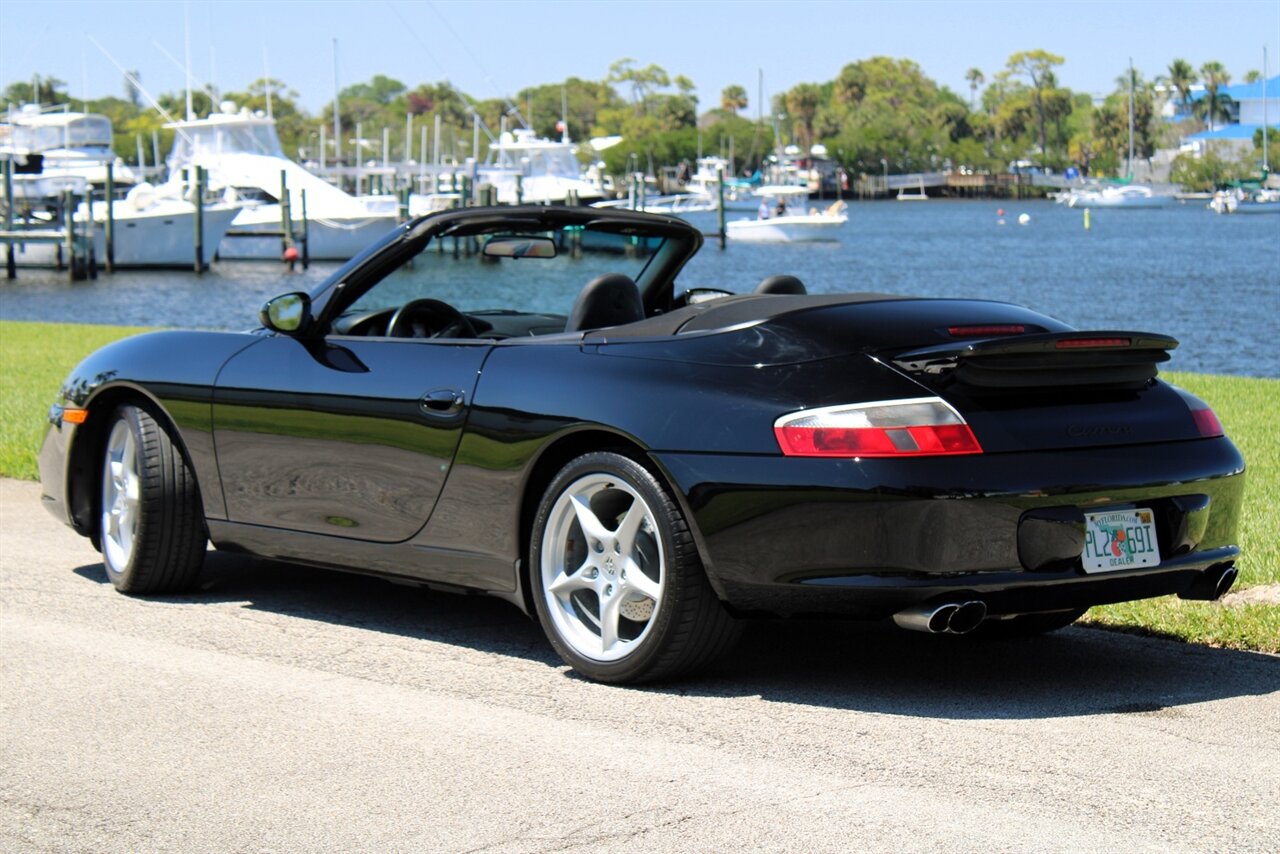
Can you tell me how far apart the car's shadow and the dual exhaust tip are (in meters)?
0.27

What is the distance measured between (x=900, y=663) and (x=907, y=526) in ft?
3.27

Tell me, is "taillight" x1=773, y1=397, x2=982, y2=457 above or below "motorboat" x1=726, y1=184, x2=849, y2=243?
below

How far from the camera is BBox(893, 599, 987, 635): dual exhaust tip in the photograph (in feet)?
15.4

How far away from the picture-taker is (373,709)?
4945 millimetres

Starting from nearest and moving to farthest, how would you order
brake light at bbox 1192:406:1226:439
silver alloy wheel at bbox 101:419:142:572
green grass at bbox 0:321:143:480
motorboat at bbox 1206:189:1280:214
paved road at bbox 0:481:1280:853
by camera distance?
paved road at bbox 0:481:1280:853
brake light at bbox 1192:406:1226:439
silver alloy wheel at bbox 101:419:142:572
green grass at bbox 0:321:143:480
motorboat at bbox 1206:189:1280:214

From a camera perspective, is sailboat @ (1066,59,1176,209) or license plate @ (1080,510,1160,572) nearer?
license plate @ (1080,510,1160,572)

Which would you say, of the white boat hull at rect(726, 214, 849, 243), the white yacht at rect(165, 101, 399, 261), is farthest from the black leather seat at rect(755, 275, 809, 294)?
the white boat hull at rect(726, 214, 849, 243)

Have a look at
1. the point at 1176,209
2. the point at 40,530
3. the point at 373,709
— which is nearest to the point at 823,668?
the point at 373,709

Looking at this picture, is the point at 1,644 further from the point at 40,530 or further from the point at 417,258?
the point at 40,530

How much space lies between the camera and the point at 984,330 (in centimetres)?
523

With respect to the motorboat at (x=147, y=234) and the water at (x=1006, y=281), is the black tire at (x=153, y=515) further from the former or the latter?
the motorboat at (x=147, y=234)

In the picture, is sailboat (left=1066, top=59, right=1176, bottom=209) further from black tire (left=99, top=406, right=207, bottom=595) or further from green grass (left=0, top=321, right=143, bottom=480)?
black tire (left=99, top=406, right=207, bottom=595)

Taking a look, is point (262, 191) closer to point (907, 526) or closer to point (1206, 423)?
point (1206, 423)

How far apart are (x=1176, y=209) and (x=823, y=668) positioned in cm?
15658
